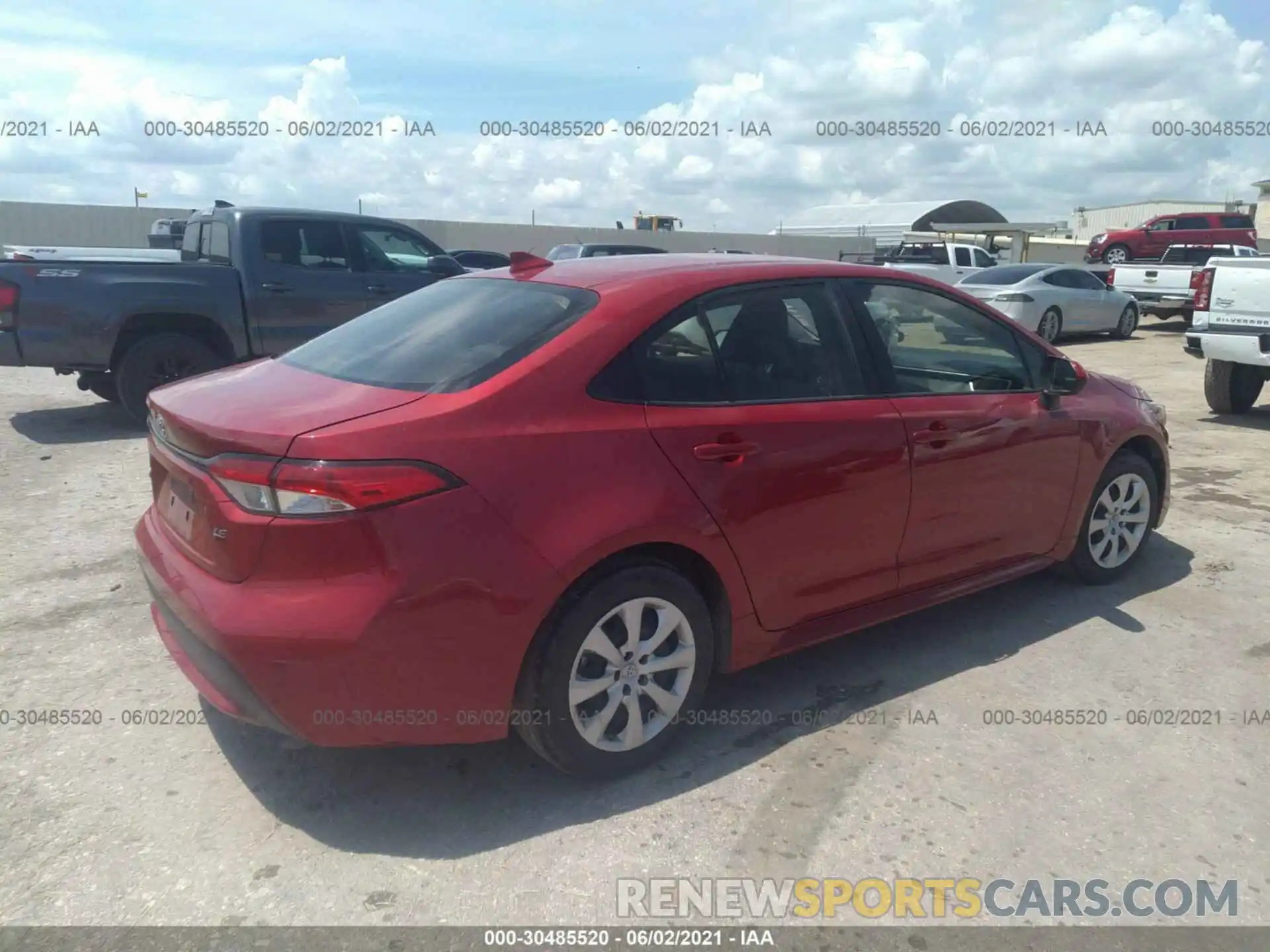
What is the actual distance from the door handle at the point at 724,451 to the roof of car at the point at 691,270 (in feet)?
2.06

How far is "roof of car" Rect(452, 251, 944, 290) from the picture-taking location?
354 centimetres

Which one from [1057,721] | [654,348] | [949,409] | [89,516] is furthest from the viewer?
[89,516]

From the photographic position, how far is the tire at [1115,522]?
190 inches

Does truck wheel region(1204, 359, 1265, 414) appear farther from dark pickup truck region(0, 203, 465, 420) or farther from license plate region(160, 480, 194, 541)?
license plate region(160, 480, 194, 541)

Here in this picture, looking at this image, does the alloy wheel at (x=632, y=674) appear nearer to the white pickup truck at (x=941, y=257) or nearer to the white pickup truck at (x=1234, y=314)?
the white pickup truck at (x=1234, y=314)

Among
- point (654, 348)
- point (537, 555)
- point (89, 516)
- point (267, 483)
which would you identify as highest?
point (654, 348)

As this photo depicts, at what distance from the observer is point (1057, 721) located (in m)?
3.70

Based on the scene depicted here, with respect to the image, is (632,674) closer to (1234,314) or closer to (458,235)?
(1234,314)

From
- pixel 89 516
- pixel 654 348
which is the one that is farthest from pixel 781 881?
pixel 89 516

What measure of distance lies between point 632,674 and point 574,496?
651 mm

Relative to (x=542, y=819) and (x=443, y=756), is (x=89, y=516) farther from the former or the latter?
(x=542, y=819)

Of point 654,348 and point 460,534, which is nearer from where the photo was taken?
point 460,534

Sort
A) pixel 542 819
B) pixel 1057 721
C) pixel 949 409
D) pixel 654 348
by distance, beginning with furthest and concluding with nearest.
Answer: pixel 949 409 < pixel 1057 721 < pixel 654 348 < pixel 542 819

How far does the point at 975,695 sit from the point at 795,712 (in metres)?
0.73
